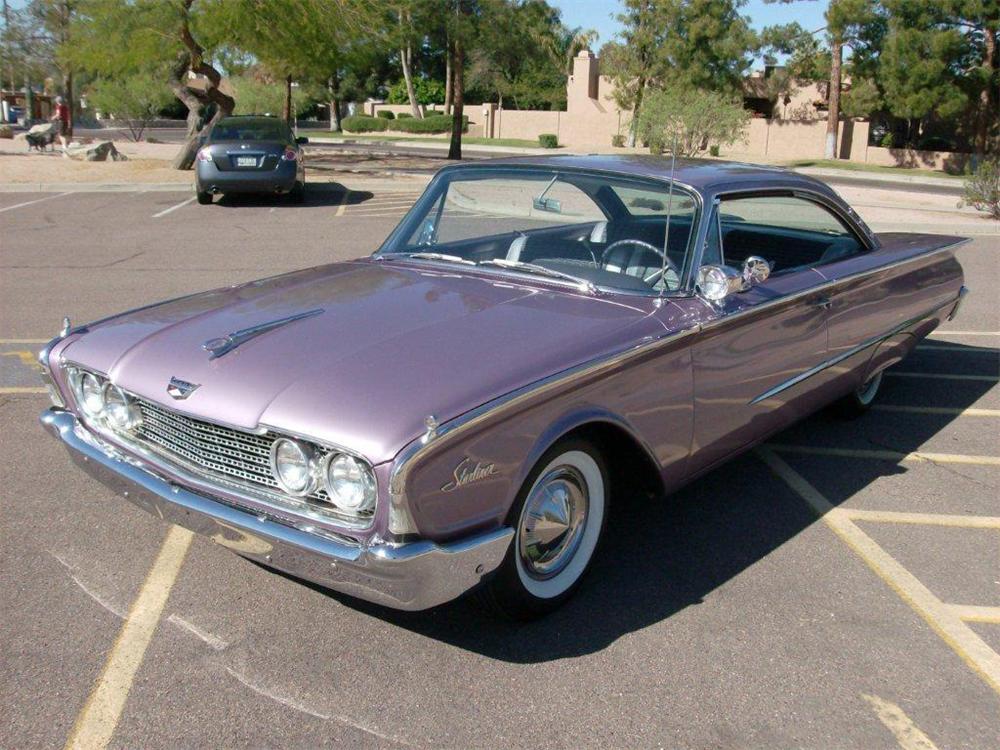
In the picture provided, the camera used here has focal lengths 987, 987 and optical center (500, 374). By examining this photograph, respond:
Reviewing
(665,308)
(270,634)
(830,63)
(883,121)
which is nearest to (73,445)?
(270,634)

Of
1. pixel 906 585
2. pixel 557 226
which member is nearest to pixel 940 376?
pixel 906 585

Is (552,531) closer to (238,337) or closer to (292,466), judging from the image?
(292,466)

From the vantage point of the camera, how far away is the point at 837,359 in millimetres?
4891

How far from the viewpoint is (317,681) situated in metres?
3.11

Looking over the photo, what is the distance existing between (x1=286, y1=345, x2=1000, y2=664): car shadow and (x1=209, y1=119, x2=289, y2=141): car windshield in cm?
1342

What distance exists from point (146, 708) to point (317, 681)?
51 cm

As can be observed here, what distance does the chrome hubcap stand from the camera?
3.31 m

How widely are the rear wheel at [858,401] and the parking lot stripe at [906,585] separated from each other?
92cm

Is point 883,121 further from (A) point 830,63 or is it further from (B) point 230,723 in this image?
(B) point 230,723

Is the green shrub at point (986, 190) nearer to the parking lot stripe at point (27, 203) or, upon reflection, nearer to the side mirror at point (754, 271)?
the side mirror at point (754, 271)

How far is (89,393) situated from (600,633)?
2.07m

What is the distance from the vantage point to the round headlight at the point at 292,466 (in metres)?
2.98

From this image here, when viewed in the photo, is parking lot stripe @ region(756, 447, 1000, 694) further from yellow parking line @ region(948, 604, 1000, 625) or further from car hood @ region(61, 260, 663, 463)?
car hood @ region(61, 260, 663, 463)

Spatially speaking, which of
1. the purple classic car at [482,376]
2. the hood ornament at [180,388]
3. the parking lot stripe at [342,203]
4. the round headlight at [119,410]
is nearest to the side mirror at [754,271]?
the purple classic car at [482,376]
